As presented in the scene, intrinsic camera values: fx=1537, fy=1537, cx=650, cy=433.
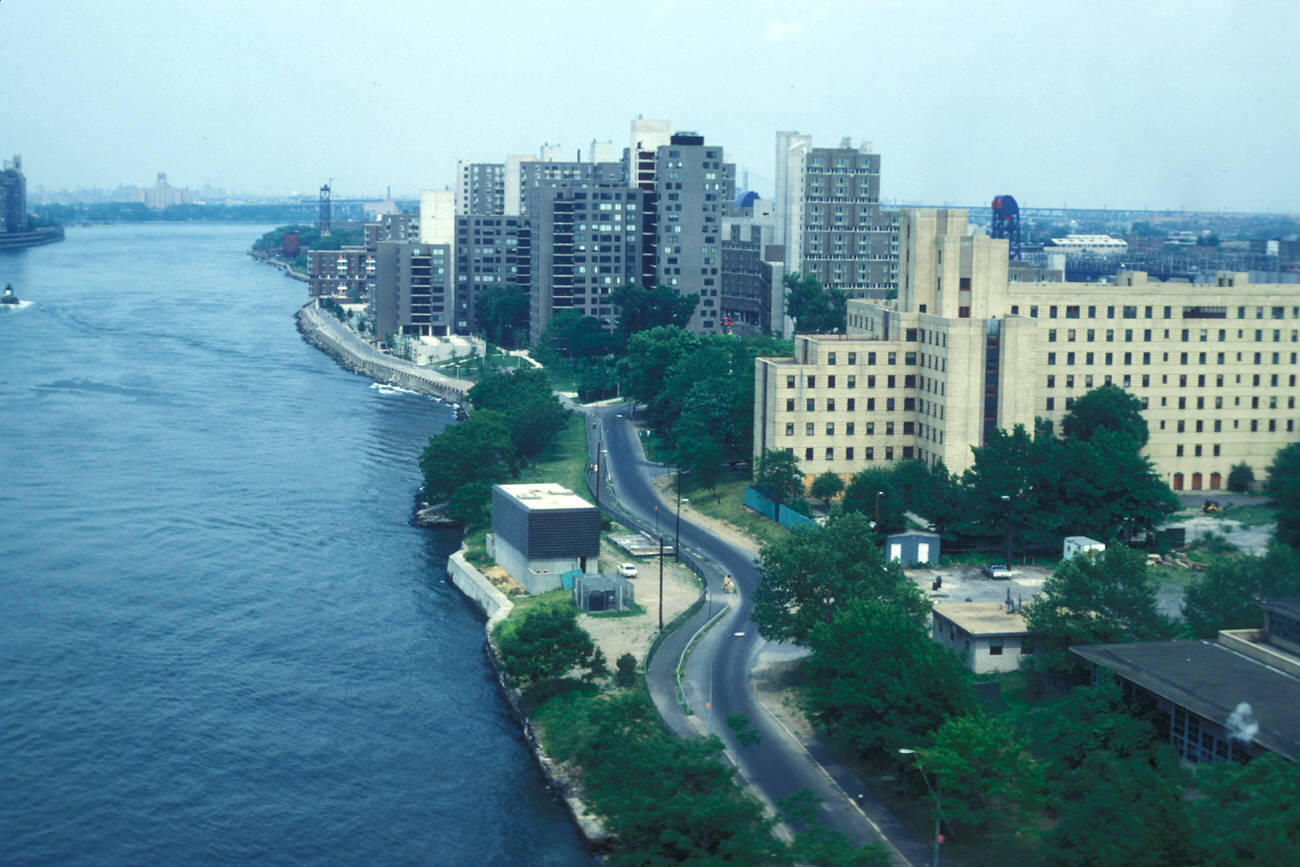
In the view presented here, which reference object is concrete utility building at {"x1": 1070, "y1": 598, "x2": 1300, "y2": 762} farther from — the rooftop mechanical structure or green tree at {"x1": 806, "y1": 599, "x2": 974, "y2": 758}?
the rooftop mechanical structure

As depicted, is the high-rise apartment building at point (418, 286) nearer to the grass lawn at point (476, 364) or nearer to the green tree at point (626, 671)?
the grass lawn at point (476, 364)

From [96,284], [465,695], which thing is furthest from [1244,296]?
[96,284]

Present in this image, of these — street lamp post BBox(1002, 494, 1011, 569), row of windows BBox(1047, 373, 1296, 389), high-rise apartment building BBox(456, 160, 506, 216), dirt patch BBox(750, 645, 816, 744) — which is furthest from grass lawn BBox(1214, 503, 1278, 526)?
high-rise apartment building BBox(456, 160, 506, 216)

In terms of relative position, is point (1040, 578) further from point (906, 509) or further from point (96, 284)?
point (96, 284)

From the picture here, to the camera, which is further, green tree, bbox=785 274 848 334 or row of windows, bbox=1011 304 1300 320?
green tree, bbox=785 274 848 334

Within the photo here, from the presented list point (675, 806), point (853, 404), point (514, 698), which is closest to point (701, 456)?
point (853, 404)

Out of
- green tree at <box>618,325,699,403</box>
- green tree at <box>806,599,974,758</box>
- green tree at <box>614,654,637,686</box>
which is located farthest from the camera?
green tree at <box>618,325,699,403</box>

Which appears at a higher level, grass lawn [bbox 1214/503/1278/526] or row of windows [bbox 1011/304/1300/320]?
row of windows [bbox 1011/304/1300/320]
